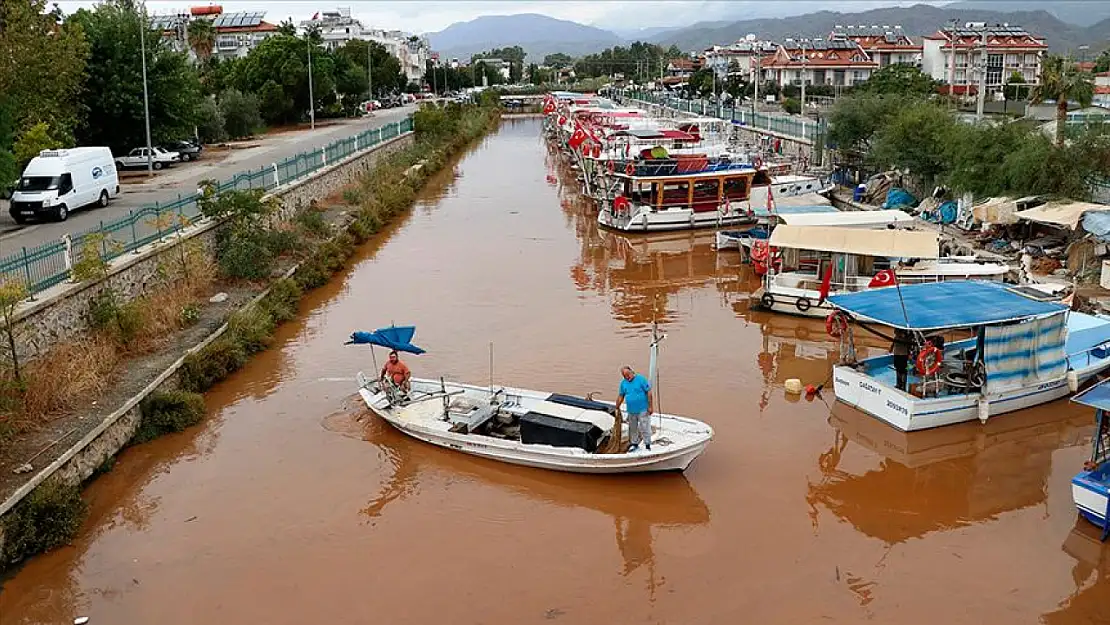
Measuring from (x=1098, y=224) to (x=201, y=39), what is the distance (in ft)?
213

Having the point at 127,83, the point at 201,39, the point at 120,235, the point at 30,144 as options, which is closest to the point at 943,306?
the point at 120,235

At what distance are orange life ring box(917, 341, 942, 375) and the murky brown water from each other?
101cm

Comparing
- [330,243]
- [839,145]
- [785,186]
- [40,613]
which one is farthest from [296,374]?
[839,145]

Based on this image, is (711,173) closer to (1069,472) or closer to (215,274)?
(215,274)

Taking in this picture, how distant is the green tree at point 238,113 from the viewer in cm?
5197

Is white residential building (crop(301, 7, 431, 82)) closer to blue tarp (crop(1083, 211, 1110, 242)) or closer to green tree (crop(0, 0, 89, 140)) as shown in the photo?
green tree (crop(0, 0, 89, 140))

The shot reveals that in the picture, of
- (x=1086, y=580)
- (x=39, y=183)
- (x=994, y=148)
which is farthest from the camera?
(x=994, y=148)

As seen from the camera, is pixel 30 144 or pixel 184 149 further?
pixel 184 149

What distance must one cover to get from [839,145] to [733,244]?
9756 mm

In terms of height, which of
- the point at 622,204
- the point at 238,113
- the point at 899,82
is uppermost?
the point at 899,82

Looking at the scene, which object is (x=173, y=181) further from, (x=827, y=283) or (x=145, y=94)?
(x=827, y=283)

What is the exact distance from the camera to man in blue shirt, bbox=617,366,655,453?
1183cm

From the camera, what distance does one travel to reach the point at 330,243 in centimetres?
2672

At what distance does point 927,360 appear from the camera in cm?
1383
